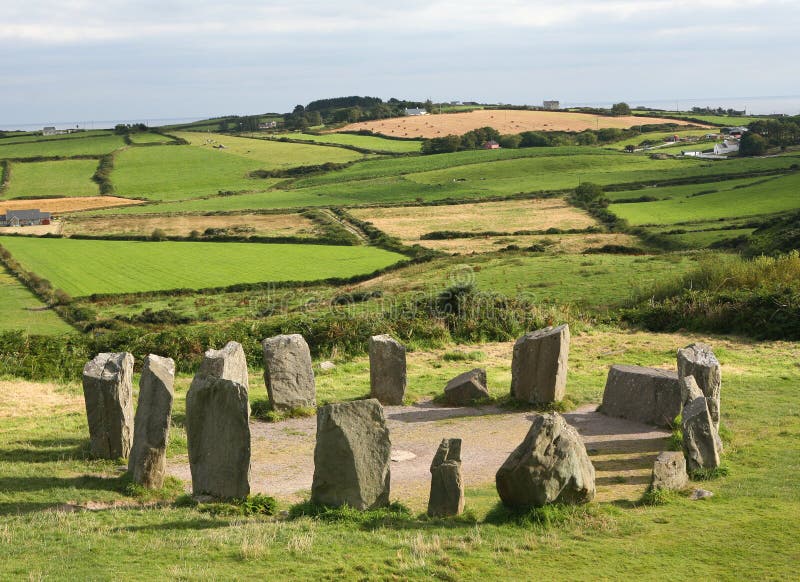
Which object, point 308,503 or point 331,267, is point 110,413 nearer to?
point 308,503

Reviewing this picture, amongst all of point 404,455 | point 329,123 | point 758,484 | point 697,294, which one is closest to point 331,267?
point 697,294

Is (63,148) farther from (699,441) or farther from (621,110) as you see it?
(699,441)

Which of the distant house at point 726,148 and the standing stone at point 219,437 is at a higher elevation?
the distant house at point 726,148

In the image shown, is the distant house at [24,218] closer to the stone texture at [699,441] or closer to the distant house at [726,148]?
the stone texture at [699,441]

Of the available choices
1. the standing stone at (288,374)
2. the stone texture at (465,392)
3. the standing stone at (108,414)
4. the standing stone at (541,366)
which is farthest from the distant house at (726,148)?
the standing stone at (108,414)

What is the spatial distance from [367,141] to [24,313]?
114157 mm

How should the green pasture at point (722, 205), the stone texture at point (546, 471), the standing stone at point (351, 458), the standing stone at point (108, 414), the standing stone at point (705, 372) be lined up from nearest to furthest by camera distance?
1. the stone texture at point (546, 471)
2. the standing stone at point (351, 458)
3. the standing stone at point (108, 414)
4. the standing stone at point (705, 372)
5. the green pasture at point (722, 205)

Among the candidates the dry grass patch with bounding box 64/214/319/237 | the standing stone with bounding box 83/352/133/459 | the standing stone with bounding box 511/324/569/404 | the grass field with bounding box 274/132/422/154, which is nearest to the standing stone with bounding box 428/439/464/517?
the standing stone with bounding box 83/352/133/459

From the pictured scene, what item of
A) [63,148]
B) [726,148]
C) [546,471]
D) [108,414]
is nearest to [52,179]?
[63,148]

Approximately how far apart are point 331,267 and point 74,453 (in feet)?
162

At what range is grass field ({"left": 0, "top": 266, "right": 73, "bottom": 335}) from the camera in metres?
48.6

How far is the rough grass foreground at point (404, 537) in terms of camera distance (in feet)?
40.2

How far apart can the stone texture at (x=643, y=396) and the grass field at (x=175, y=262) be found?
43.1 m

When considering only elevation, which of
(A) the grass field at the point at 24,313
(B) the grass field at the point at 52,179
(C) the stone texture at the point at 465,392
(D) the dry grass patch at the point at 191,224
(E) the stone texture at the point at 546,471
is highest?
(B) the grass field at the point at 52,179
